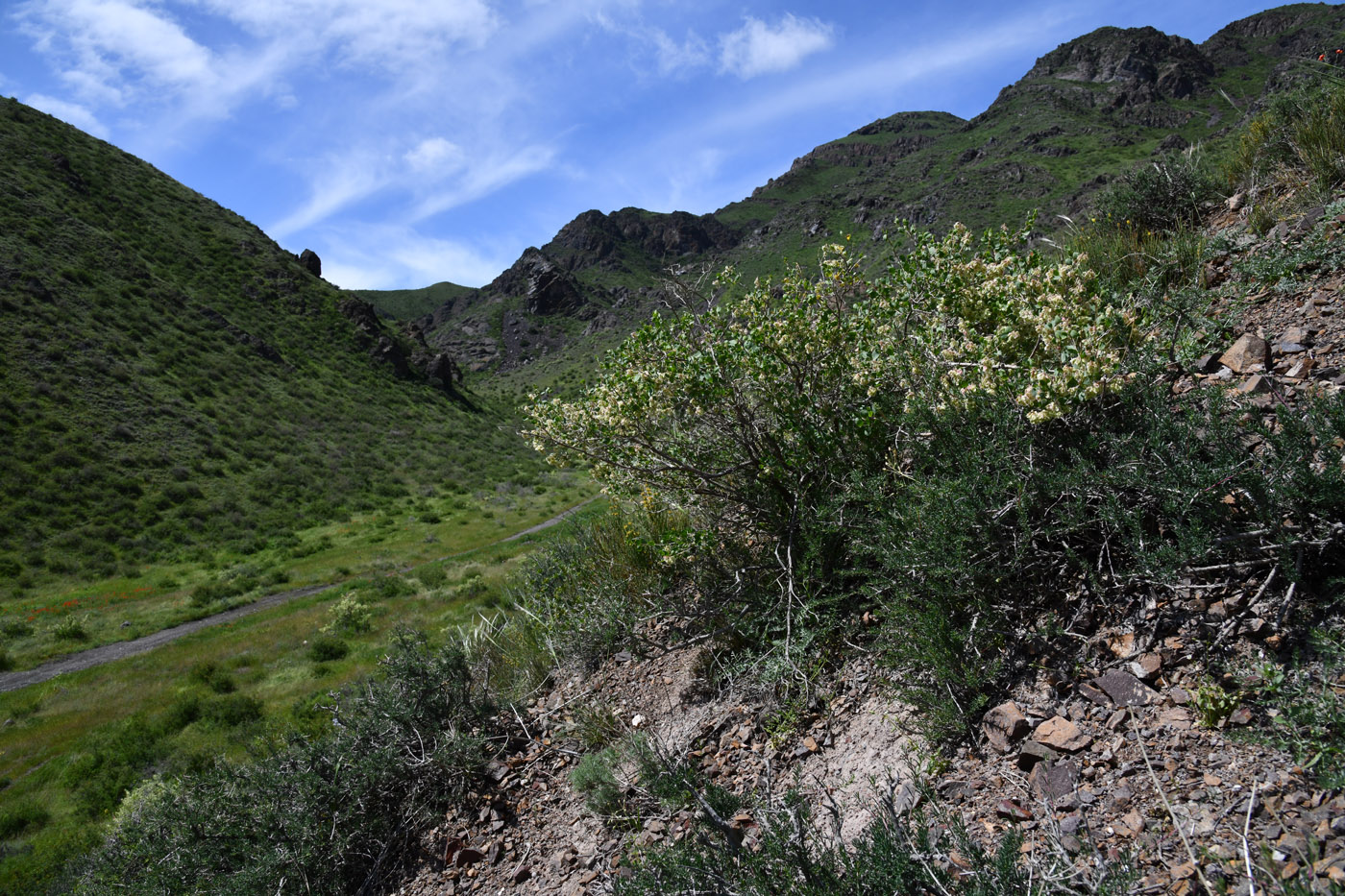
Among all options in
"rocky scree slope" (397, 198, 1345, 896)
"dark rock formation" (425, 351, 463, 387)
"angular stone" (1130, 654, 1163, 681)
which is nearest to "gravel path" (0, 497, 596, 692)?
"rocky scree slope" (397, 198, 1345, 896)

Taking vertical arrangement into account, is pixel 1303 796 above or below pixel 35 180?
below

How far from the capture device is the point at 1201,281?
4461 millimetres

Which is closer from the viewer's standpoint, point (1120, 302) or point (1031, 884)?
point (1031, 884)

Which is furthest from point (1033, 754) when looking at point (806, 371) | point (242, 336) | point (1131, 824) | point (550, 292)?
point (550, 292)

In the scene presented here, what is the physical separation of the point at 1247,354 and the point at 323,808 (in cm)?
640

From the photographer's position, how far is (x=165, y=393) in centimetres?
3012

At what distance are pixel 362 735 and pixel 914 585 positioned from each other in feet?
13.3

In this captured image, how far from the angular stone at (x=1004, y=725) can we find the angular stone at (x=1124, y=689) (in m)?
0.34

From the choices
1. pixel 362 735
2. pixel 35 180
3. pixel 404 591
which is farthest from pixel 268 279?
pixel 362 735

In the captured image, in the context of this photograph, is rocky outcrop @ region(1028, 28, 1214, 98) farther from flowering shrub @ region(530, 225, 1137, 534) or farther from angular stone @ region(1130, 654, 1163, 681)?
angular stone @ region(1130, 654, 1163, 681)

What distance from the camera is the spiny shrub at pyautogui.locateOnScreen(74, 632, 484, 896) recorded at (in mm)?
3809

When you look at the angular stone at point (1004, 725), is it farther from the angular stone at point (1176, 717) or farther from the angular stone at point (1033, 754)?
the angular stone at point (1176, 717)

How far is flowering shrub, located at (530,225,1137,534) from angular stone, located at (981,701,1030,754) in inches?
62.2

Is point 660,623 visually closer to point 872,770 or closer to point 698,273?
point 872,770
